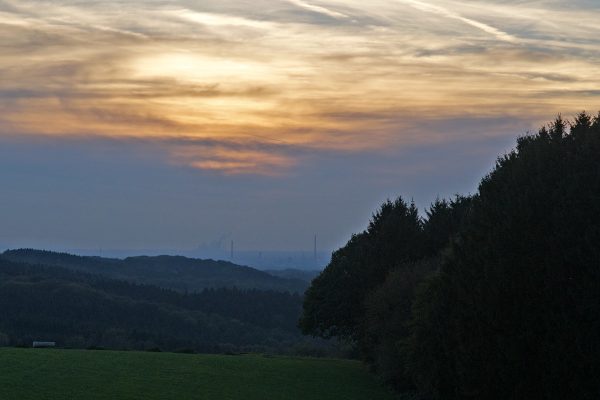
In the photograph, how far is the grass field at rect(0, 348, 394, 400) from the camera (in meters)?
44.7

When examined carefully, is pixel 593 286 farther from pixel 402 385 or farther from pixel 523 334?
pixel 402 385

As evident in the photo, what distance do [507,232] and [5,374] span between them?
28862 millimetres

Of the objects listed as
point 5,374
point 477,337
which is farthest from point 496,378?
point 5,374

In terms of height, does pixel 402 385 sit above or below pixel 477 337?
below

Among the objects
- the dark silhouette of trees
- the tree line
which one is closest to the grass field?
the tree line

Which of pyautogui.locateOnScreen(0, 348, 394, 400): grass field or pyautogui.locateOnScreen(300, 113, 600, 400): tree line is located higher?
pyautogui.locateOnScreen(300, 113, 600, 400): tree line

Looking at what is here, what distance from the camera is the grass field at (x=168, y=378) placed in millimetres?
44688

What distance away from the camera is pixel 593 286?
3497 cm

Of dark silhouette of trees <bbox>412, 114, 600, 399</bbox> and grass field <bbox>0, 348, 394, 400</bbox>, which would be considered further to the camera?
grass field <bbox>0, 348, 394, 400</bbox>

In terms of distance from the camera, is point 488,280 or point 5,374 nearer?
point 488,280

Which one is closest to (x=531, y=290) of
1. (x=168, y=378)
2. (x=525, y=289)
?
(x=525, y=289)

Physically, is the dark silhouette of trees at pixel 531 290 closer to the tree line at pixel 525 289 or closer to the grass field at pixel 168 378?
the tree line at pixel 525 289

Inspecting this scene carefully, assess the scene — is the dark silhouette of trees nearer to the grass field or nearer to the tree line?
the tree line

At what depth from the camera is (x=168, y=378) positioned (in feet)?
172
